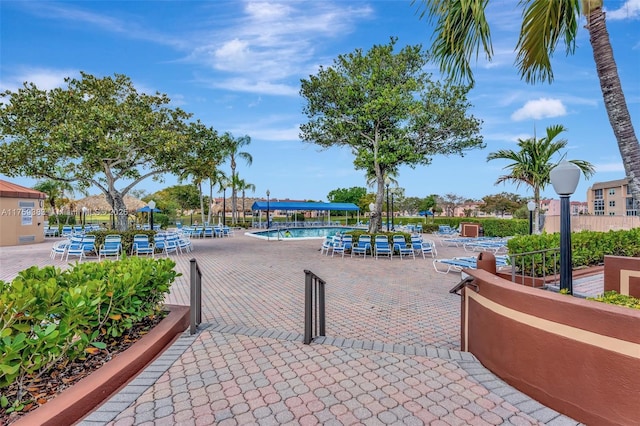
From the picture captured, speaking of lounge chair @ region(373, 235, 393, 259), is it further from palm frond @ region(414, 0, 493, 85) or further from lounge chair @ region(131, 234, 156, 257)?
lounge chair @ region(131, 234, 156, 257)

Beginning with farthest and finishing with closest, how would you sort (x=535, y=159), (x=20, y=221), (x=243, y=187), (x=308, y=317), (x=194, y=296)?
(x=243, y=187) → (x=20, y=221) → (x=535, y=159) → (x=194, y=296) → (x=308, y=317)

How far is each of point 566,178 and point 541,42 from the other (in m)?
1.57

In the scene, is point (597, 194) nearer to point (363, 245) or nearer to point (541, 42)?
point (363, 245)

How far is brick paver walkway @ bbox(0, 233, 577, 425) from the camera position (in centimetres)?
238

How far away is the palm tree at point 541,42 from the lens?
2.99m

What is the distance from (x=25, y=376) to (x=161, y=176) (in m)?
14.6

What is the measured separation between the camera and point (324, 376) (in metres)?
2.98

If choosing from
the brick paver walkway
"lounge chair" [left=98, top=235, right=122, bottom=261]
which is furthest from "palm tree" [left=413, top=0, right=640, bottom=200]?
"lounge chair" [left=98, top=235, right=122, bottom=261]

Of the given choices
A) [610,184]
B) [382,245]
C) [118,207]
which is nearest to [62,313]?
[382,245]

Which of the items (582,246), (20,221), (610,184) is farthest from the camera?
(610,184)

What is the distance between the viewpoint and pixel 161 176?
15734 millimetres

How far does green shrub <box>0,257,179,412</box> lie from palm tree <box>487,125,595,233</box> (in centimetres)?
1485

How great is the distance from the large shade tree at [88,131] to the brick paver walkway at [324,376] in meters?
9.11

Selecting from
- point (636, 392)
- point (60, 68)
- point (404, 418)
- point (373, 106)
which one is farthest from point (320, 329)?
point (60, 68)
